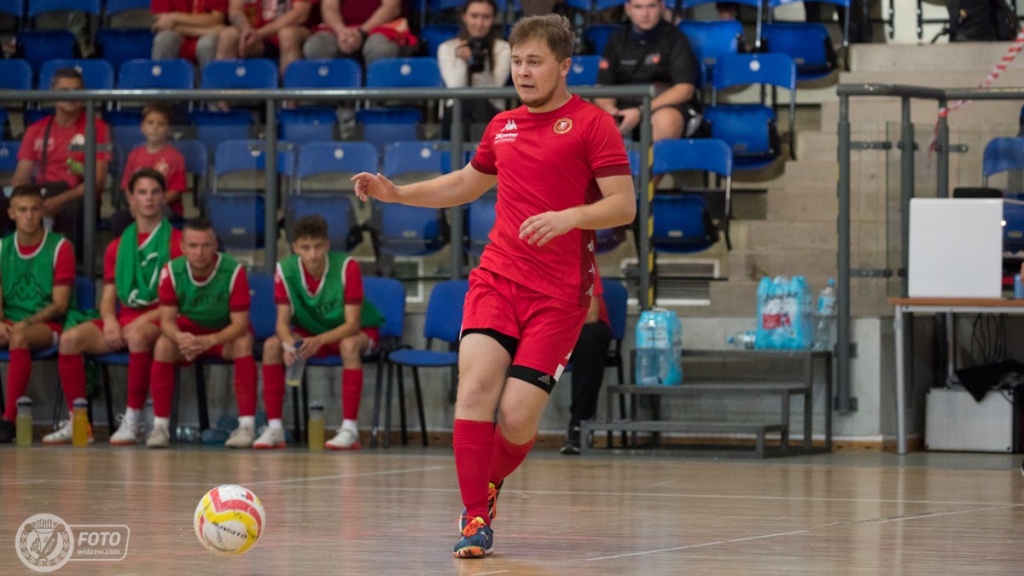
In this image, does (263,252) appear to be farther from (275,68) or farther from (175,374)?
(275,68)

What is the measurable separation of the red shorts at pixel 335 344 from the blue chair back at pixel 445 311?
33cm

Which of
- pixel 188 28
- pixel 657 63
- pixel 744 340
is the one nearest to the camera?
pixel 744 340

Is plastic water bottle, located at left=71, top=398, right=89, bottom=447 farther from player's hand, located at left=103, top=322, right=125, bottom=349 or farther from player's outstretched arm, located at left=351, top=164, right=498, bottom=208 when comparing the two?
player's outstretched arm, located at left=351, top=164, right=498, bottom=208

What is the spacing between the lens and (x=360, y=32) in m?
12.8

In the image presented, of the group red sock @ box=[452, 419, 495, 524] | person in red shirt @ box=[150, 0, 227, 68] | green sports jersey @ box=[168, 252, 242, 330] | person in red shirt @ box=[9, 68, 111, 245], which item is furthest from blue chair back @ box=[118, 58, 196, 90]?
red sock @ box=[452, 419, 495, 524]

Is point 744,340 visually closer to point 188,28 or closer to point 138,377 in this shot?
point 138,377

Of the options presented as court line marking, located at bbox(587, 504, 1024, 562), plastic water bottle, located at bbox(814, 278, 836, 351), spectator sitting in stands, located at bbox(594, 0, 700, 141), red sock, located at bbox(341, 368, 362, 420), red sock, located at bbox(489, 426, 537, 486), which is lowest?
court line marking, located at bbox(587, 504, 1024, 562)

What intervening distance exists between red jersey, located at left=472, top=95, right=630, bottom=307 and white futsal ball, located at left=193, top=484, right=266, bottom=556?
1.17 m

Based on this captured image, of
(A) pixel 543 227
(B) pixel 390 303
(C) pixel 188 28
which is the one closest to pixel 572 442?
(B) pixel 390 303

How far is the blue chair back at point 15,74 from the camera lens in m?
13.3

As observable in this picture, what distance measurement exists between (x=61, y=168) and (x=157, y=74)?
1.69 meters

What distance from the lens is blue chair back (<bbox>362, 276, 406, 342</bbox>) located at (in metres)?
10.8

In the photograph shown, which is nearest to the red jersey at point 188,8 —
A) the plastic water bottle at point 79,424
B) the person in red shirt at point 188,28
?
the person in red shirt at point 188,28

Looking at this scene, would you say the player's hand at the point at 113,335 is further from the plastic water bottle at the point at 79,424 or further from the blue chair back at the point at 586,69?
the blue chair back at the point at 586,69
